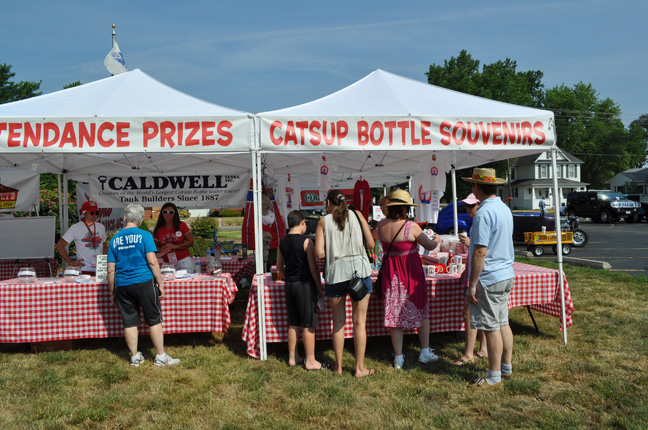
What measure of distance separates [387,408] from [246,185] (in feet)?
17.4

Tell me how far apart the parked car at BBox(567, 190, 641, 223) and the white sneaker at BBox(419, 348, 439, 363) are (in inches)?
1070

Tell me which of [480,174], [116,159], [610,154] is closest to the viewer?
[480,174]

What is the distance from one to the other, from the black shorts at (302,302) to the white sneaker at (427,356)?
1068mm

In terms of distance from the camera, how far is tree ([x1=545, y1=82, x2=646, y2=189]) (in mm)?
57250

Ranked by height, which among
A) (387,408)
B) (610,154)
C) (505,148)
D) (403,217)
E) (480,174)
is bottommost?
(387,408)

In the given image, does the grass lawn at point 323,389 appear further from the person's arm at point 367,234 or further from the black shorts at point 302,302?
the person's arm at point 367,234

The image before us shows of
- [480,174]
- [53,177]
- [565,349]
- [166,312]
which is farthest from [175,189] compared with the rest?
[53,177]

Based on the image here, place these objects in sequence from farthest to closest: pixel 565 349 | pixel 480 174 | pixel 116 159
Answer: pixel 116 159 < pixel 565 349 < pixel 480 174

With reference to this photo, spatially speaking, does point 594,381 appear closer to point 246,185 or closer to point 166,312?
point 166,312

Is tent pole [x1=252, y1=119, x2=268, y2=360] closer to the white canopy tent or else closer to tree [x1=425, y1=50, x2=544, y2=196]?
the white canopy tent

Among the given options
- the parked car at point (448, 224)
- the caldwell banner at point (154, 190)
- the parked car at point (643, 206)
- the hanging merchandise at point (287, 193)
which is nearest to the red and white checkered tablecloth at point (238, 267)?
the caldwell banner at point (154, 190)

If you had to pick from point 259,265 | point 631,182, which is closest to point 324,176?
point 259,265

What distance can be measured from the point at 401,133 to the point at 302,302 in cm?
192

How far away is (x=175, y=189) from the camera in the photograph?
788 centimetres
